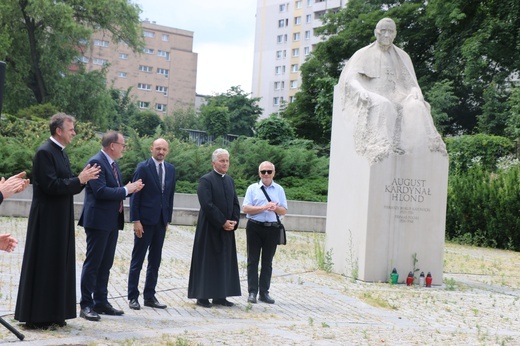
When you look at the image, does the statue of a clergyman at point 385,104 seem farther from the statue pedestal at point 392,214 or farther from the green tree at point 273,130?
the green tree at point 273,130

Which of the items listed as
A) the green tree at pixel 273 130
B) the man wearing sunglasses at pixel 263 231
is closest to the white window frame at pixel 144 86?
the green tree at pixel 273 130

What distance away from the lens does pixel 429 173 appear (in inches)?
507

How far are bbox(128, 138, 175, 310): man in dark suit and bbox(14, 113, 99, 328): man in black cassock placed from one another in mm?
1491

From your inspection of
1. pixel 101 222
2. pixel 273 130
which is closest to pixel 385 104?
pixel 101 222

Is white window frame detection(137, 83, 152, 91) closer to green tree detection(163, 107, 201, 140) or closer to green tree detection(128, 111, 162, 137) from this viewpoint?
green tree detection(128, 111, 162, 137)

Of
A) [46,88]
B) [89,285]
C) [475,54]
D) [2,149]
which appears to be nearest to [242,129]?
[46,88]

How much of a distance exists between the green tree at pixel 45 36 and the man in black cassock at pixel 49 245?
37175 mm

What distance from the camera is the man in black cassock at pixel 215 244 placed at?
9.27m

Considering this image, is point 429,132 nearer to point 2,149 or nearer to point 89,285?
point 89,285

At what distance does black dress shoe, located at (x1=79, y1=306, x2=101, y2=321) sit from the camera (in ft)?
25.7

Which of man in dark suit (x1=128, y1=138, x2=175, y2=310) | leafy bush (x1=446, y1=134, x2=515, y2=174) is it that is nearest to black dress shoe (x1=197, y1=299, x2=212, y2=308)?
man in dark suit (x1=128, y1=138, x2=175, y2=310)

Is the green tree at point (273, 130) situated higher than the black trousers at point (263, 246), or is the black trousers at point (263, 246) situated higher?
the green tree at point (273, 130)

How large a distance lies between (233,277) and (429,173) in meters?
4.69

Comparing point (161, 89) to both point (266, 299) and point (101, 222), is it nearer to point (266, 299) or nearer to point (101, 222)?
point (266, 299)
